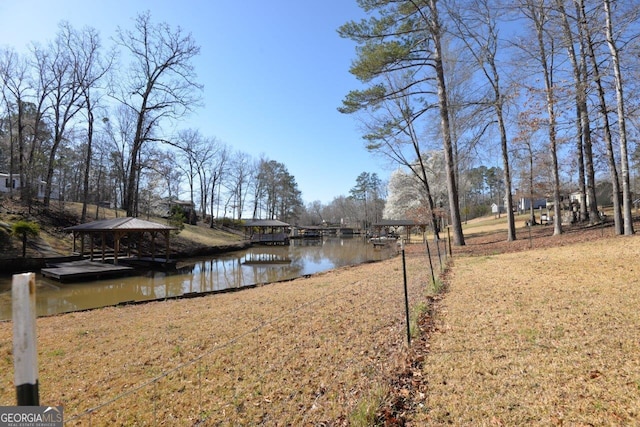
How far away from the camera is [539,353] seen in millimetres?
3482

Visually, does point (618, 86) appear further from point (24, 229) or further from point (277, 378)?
point (24, 229)

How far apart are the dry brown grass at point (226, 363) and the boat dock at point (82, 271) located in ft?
22.7

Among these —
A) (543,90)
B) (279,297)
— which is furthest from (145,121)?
(543,90)

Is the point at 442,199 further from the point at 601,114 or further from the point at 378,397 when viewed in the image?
the point at 378,397

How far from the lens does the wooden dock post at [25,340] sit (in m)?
1.20

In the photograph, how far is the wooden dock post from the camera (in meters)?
1.20

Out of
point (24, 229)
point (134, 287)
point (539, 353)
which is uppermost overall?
point (24, 229)

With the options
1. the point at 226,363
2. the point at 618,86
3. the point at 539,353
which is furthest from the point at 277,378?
the point at 618,86

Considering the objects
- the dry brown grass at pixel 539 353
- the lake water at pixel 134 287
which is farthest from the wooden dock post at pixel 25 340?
the lake water at pixel 134 287

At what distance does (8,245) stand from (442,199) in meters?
38.2

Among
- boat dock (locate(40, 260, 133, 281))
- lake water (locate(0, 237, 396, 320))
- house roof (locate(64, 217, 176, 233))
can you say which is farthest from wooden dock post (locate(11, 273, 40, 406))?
house roof (locate(64, 217, 176, 233))

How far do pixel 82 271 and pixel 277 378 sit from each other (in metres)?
13.7

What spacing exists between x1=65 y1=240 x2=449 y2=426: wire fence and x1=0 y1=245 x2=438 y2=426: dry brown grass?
14 mm

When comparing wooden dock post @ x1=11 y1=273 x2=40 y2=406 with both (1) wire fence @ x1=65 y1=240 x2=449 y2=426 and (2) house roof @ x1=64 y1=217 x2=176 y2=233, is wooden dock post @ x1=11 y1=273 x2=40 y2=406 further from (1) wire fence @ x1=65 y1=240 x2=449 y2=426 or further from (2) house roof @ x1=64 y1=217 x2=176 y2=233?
(2) house roof @ x1=64 y1=217 x2=176 y2=233
